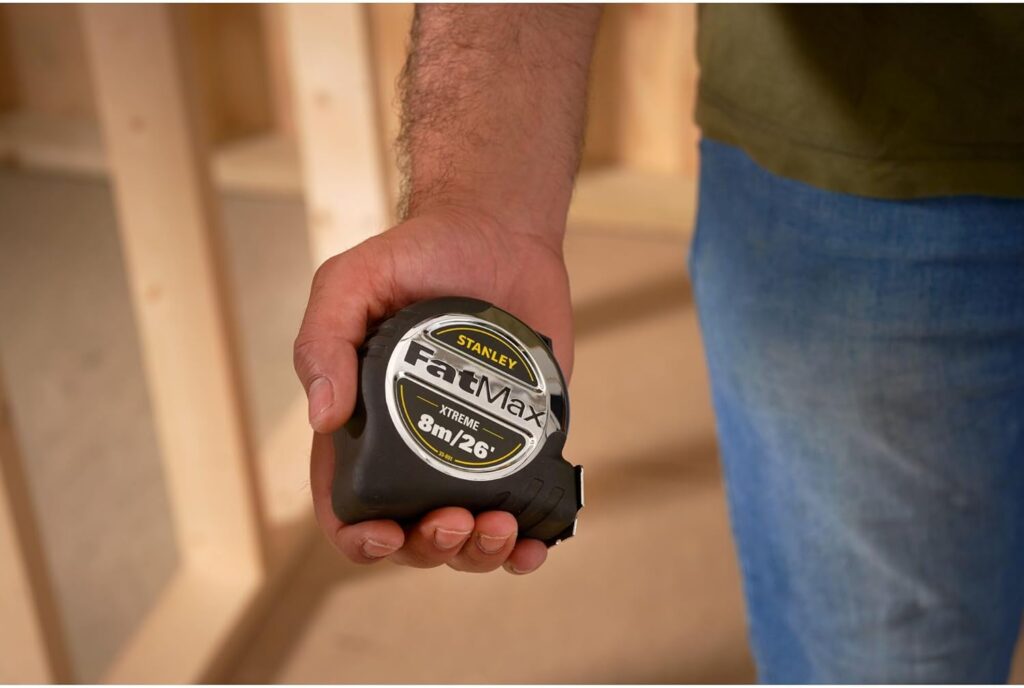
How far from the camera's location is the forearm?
0.76m

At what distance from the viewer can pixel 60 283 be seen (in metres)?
2.31

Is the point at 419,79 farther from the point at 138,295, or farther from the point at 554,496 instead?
the point at 138,295

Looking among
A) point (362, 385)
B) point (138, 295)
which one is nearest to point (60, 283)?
point (138, 295)

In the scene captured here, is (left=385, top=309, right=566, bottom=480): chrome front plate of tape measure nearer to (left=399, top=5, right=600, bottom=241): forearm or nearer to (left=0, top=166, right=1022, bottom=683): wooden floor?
(left=399, top=5, right=600, bottom=241): forearm

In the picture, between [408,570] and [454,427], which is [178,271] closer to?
[408,570]

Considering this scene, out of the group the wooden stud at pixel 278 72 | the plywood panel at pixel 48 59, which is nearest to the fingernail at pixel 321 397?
the wooden stud at pixel 278 72

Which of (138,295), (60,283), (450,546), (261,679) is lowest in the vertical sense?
(261,679)

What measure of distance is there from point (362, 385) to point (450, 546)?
0.11 metres

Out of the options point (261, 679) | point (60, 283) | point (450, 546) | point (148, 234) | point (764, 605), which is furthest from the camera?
point (60, 283)

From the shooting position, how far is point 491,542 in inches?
24.0

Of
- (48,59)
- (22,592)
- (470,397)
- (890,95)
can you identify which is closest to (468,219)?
(470,397)

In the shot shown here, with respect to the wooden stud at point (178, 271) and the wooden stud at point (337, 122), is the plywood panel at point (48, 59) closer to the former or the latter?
the wooden stud at point (337, 122)

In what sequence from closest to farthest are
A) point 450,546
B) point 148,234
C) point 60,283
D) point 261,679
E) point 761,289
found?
point 450,546 < point 761,289 < point 148,234 < point 261,679 < point 60,283

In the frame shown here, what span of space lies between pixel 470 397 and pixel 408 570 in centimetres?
110
